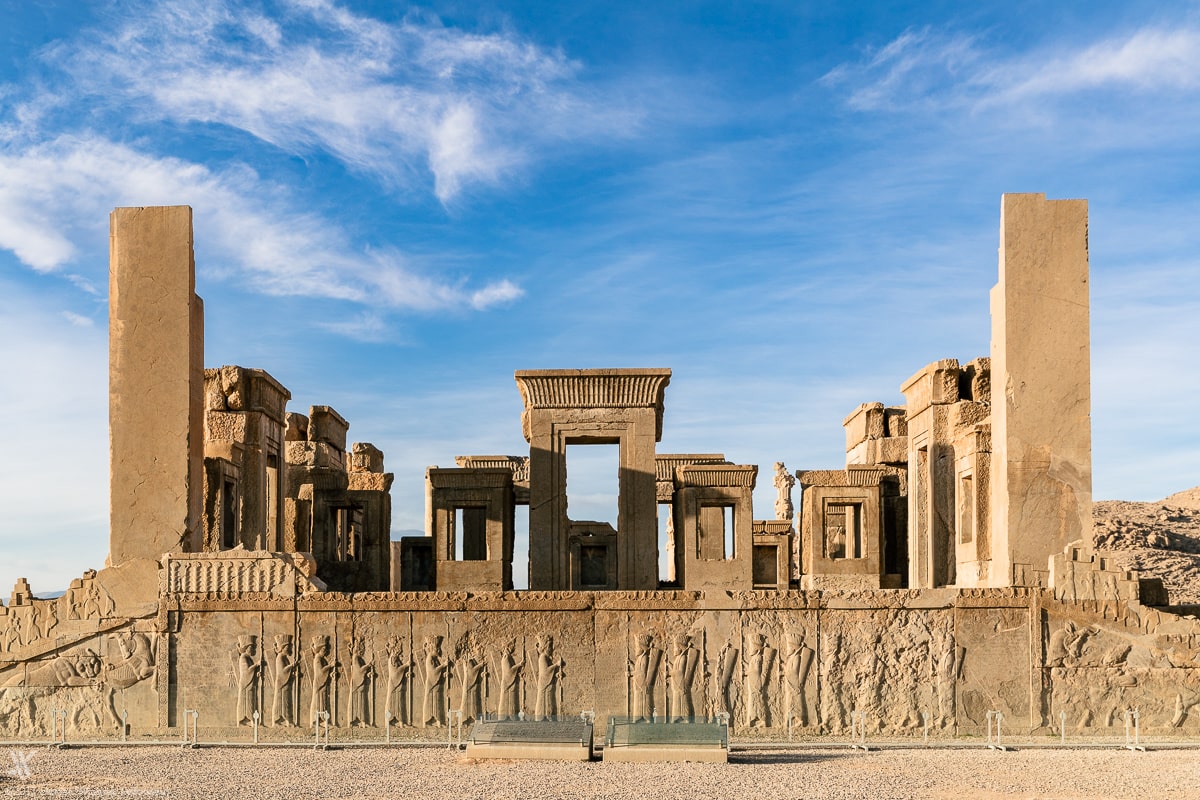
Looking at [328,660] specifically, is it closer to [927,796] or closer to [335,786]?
[335,786]

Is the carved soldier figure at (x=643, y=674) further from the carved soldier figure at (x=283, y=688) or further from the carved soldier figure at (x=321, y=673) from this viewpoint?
the carved soldier figure at (x=283, y=688)

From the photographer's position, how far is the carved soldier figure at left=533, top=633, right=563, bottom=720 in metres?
13.4

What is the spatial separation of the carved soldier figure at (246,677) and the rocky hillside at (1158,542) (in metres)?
19.8

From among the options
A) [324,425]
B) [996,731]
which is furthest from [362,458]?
[996,731]

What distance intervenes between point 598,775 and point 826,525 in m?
11.5

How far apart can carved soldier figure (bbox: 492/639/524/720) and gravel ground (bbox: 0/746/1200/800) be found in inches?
57.9

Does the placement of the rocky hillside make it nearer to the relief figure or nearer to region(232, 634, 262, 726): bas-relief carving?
the relief figure

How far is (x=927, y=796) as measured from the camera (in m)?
9.23

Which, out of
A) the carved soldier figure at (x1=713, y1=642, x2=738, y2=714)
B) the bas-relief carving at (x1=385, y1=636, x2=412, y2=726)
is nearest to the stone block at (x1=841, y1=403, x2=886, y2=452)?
the carved soldier figure at (x1=713, y1=642, x2=738, y2=714)

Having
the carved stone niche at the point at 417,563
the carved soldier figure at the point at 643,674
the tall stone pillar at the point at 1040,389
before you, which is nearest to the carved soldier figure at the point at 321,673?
the carved soldier figure at the point at 643,674

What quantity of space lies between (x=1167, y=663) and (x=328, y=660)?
9.34 meters

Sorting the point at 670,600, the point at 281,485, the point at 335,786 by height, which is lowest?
the point at 335,786

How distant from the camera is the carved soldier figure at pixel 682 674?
13.5 metres

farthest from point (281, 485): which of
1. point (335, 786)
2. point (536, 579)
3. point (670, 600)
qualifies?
point (335, 786)
